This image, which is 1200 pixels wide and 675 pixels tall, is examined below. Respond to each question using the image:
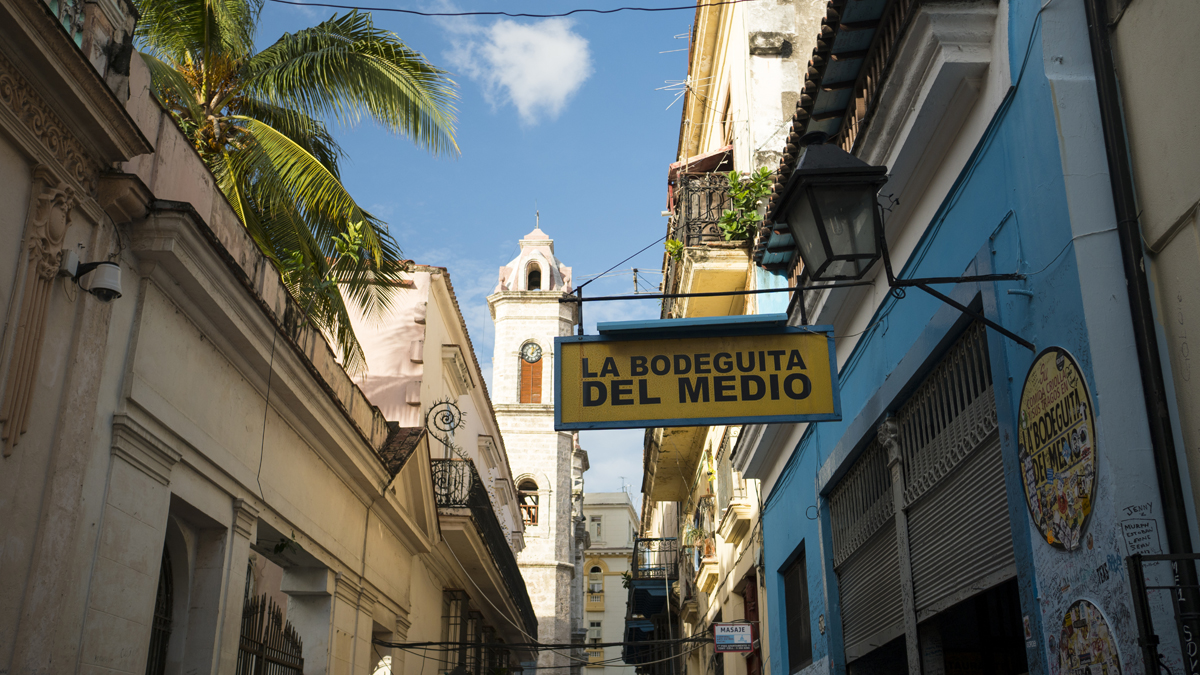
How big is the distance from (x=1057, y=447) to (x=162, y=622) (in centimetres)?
645

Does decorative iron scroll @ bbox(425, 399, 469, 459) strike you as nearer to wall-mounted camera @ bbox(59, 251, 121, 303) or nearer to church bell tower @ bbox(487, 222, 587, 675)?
wall-mounted camera @ bbox(59, 251, 121, 303)

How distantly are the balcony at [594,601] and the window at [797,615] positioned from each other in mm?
61540

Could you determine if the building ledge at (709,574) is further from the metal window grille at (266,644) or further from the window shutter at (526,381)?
the window shutter at (526,381)

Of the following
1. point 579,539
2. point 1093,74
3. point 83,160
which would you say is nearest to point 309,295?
point 83,160

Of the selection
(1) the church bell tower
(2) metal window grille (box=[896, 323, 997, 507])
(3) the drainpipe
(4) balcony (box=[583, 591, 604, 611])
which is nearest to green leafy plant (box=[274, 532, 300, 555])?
(2) metal window grille (box=[896, 323, 997, 507])

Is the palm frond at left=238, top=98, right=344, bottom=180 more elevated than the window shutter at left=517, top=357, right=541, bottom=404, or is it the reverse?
the window shutter at left=517, top=357, right=541, bottom=404

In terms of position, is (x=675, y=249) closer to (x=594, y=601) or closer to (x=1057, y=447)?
(x=1057, y=447)

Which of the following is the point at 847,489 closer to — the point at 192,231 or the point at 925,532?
the point at 925,532

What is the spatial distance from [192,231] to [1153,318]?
556 centimetres

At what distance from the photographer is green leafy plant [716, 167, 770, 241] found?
12.3 metres

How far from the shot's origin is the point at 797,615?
10953 millimetres

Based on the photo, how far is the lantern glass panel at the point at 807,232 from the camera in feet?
16.8

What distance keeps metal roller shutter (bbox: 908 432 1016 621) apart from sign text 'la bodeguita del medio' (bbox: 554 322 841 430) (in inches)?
34.3

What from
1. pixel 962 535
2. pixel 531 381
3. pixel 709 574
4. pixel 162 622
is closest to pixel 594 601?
pixel 531 381
